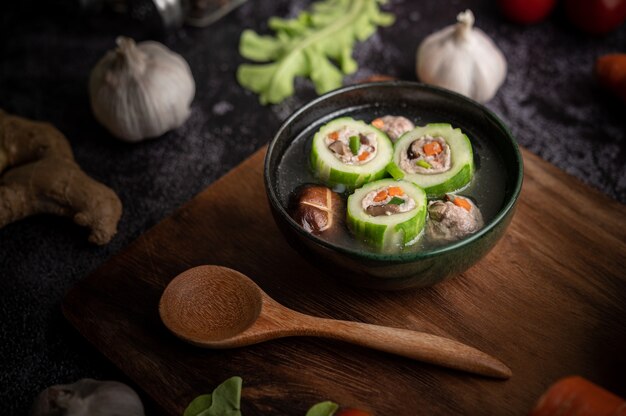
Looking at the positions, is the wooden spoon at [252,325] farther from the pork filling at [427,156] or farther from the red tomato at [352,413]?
the pork filling at [427,156]

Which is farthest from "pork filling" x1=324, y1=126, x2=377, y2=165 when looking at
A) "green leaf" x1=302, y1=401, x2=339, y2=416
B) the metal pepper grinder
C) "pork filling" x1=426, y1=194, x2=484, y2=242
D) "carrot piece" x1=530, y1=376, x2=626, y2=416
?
the metal pepper grinder

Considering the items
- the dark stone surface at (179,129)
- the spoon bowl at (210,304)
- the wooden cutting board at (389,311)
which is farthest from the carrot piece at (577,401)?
the dark stone surface at (179,129)

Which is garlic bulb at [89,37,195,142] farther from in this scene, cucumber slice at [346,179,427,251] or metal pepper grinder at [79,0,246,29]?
cucumber slice at [346,179,427,251]

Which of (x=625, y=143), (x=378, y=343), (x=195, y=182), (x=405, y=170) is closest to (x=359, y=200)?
(x=405, y=170)

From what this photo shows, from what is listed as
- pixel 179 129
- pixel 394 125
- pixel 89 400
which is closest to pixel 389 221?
pixel 394 125

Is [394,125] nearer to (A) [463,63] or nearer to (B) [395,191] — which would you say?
(B) [395,191]

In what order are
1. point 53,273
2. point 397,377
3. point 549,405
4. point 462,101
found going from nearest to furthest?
point 549,405 → point 397,377 → point 462,101 → point 53,273

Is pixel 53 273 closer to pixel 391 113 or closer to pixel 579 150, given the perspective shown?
pixel 391 113

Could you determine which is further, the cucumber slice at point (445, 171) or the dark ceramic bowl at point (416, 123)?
the cucumber slice at point (445, 171)
